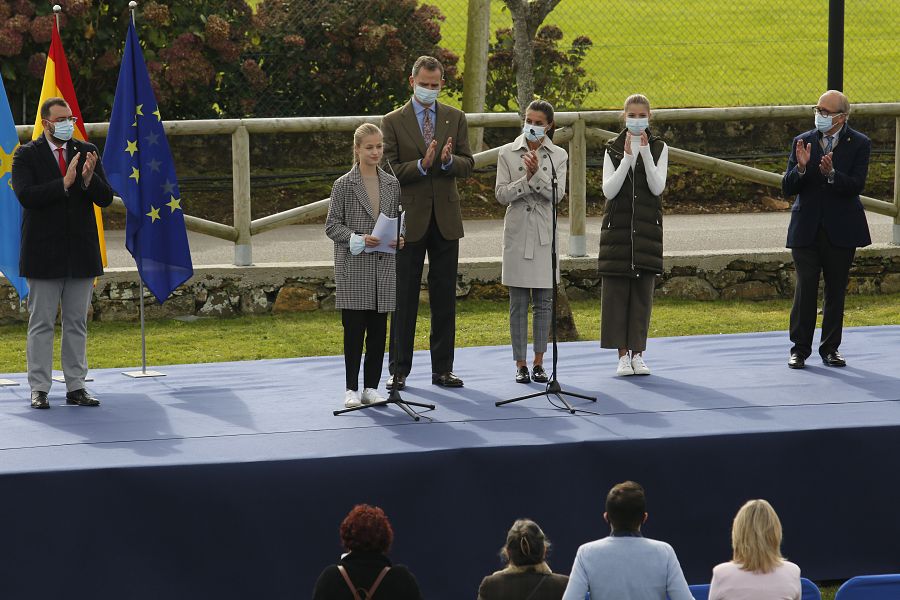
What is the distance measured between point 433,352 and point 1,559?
2.64 meters

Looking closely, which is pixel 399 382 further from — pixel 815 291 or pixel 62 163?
pixel 815 291

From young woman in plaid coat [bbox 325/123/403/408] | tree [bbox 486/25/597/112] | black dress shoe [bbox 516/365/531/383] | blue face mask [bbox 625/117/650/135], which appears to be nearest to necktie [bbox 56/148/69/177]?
young woman in plaid coat [bbox 325/123/403/408]

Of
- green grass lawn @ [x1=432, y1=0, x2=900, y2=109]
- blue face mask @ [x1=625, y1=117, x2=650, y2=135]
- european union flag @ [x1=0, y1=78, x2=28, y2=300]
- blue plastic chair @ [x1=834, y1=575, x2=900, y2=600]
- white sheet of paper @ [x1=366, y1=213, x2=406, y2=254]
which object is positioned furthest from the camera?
green grass lawn @ [x1=432, y1=0, x2=900, y2=109]

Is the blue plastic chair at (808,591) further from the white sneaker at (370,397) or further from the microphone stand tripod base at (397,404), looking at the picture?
the white sneaker at (370,397)

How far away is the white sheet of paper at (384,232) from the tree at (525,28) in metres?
4.90

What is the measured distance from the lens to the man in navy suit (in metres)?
7.64

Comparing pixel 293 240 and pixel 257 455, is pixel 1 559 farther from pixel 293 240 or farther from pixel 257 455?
pixel 293 240

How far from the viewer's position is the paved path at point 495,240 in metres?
13.0

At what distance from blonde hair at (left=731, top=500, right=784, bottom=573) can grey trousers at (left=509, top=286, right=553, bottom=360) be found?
2888mm

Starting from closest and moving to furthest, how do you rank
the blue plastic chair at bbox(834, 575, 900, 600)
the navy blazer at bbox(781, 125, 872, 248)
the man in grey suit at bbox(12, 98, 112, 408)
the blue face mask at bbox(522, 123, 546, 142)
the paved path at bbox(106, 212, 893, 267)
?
the blue plastic chair at bbox(834, 575, 900, 600) < the man in grey suit at bbox(12, 98, 112, 408) < the blue face mask at bbox(522, 123, 546, 142) < the navy blazer at bbox(781, 125, 872, 248) < the paved path at bbox(106, 212, 893, 267)

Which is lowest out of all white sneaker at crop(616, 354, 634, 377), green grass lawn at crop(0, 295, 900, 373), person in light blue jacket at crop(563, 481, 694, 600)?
person in light blue jacket at crop(563, 481, 694, 600)

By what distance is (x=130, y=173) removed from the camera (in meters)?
8.09

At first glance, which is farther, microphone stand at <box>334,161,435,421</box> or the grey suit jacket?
the grey suit jacket

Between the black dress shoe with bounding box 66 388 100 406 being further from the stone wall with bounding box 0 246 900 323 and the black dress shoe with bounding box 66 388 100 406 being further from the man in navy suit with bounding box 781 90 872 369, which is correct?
the stone wall with bounding box 0 246 900 323
